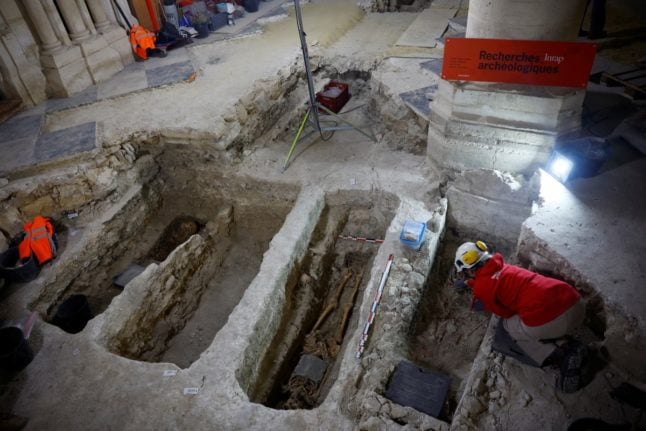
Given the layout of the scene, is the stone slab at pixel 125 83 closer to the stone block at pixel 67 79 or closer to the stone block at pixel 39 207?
the stone block at pixel 67 79

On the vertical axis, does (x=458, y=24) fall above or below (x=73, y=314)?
above

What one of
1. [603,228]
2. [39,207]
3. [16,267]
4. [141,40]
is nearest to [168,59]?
[141,40]

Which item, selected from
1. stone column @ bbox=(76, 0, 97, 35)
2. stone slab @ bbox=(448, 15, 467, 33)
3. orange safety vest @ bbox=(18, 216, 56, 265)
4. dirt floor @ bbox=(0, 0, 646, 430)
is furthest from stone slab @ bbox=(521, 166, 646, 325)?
stone column @ bbox=(76, 0, 97, 35)

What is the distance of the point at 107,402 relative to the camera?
391 centimetres

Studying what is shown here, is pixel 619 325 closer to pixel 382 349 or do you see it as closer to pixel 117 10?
pixel 382 349

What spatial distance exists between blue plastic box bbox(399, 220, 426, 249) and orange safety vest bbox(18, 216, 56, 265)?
448 centimetres

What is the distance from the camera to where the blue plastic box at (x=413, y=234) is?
16.0 feet

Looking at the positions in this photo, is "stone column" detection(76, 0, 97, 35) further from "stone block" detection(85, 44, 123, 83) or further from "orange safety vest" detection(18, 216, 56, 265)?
"orange safety vest" detection(18, 216, 56, 265)

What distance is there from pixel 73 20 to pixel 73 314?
5.90 m

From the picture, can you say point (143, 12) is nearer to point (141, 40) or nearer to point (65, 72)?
point (141, 40)

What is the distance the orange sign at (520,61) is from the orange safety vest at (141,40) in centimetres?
703

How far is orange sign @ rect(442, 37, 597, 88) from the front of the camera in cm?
418

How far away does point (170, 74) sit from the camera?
836cm

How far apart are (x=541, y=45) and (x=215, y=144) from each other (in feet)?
15.0
